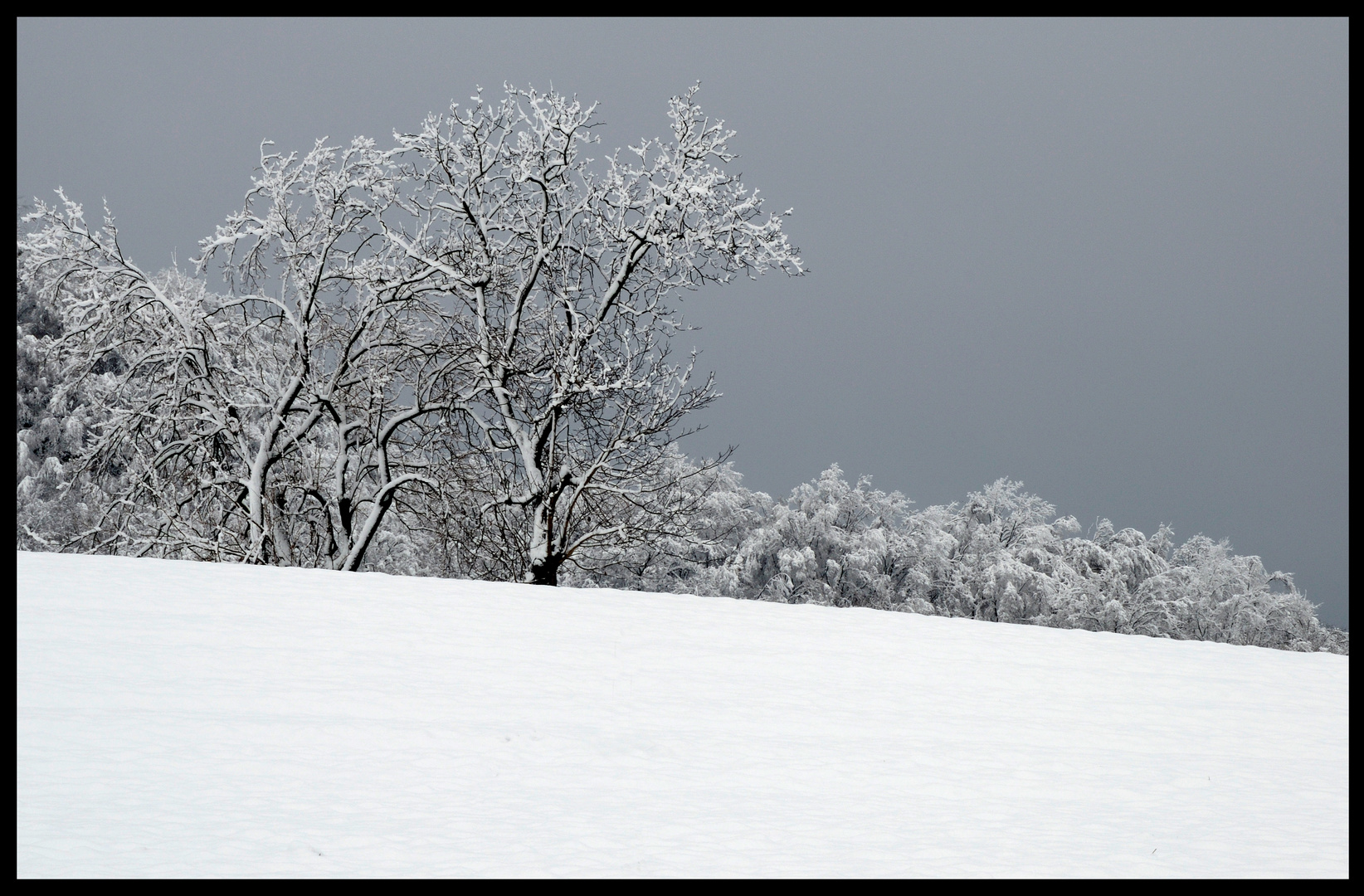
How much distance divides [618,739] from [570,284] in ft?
30.8

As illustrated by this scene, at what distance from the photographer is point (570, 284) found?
1388 centimetres

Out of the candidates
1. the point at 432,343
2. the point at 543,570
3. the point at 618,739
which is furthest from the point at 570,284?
the point at 618,739

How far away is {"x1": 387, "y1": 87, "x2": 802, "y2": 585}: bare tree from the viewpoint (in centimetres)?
1314

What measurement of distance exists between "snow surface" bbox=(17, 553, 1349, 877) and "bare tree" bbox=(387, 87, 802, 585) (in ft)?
16.7

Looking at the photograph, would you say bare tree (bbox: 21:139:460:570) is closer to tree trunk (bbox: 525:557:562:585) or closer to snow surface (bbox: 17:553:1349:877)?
tree trunk (bbox: 525:557:562:585)

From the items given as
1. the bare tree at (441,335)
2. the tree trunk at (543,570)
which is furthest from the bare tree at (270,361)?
the tree trunk at (543,570)

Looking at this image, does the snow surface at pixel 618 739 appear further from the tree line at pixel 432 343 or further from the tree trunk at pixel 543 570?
the tree line at pixel 432 343

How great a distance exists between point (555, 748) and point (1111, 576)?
3358 centimetres

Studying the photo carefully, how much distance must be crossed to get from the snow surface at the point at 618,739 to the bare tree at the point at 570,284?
508cm

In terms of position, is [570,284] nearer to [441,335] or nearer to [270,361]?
[441,335]

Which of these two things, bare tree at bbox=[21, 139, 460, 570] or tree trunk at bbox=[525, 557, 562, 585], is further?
bare tree at bbox=[21, 139, 460, 570]

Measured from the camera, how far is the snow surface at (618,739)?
12.8ft

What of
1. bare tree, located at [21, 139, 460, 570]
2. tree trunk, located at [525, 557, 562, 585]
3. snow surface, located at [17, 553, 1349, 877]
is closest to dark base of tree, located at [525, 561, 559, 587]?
tree trunk, located at [525, 557, 562, 585]

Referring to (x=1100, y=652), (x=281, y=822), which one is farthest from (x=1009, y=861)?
(x=1100, y=652)
